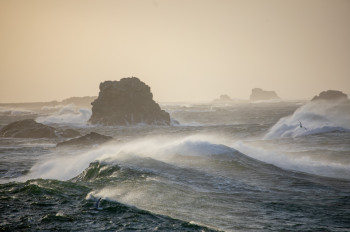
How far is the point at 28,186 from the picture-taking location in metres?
11.5

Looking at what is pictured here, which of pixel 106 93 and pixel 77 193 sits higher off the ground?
pixel 106 93

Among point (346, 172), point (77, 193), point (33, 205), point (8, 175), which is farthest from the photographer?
point (8, 175)

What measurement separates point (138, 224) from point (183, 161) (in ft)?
40.0

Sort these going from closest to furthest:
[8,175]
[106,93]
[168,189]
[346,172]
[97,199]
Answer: [97,199], [168,189], [346,172], [8,175], [106,93]

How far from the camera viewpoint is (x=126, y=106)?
Result: 81.8 m

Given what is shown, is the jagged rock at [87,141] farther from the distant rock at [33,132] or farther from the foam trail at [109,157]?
the distant rock at [33,132]

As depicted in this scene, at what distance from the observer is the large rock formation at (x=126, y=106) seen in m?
78.4

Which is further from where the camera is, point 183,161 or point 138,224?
point 183,161

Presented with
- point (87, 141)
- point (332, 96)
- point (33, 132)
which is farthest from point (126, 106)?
point (332, 96)

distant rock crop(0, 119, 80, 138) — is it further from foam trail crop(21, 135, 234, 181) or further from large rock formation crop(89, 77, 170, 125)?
large rock formation crop(89, 77, 170, 125)

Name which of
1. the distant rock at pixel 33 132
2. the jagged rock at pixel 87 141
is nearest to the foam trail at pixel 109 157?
the jagged rock at pixel 87 141

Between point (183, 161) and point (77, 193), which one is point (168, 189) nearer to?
point (77, 193)

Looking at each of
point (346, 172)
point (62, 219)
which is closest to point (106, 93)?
point (346, 172)

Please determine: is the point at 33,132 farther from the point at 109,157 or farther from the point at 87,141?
the point at 109,157
